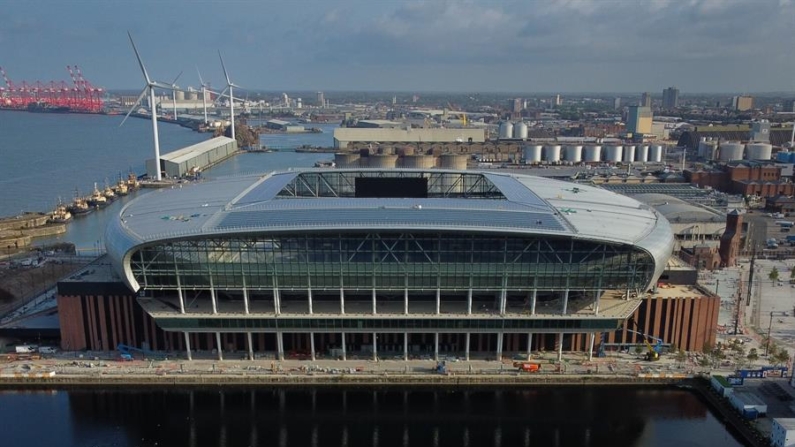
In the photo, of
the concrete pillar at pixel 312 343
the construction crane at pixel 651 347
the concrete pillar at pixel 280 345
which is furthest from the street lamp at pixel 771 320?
the concrete pillar at pixel 280 345

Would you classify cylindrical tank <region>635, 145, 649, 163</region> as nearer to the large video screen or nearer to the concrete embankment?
the large video screen

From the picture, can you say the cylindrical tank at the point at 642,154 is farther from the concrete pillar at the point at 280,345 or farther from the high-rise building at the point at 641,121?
the concrete pillar at the point at 280,345

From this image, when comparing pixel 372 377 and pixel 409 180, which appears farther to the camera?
pixel 409 180

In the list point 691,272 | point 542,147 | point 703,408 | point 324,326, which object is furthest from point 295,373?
point 542,147

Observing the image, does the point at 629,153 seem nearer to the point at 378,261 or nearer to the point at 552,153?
the point at 552,153

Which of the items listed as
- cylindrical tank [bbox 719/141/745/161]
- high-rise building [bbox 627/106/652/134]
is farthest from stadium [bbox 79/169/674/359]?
high-rise building [bbox 627/106/652/134]

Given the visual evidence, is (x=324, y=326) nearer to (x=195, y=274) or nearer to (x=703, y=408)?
(x=195, y=274)

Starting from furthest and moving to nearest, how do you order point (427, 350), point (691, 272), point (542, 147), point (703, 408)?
point (542, 147) < point (691, 272) < point (427, 350) < point (703, 408)

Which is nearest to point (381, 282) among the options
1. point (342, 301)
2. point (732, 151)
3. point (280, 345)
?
point (342, 301)

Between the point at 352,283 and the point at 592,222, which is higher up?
the point at 592,222
